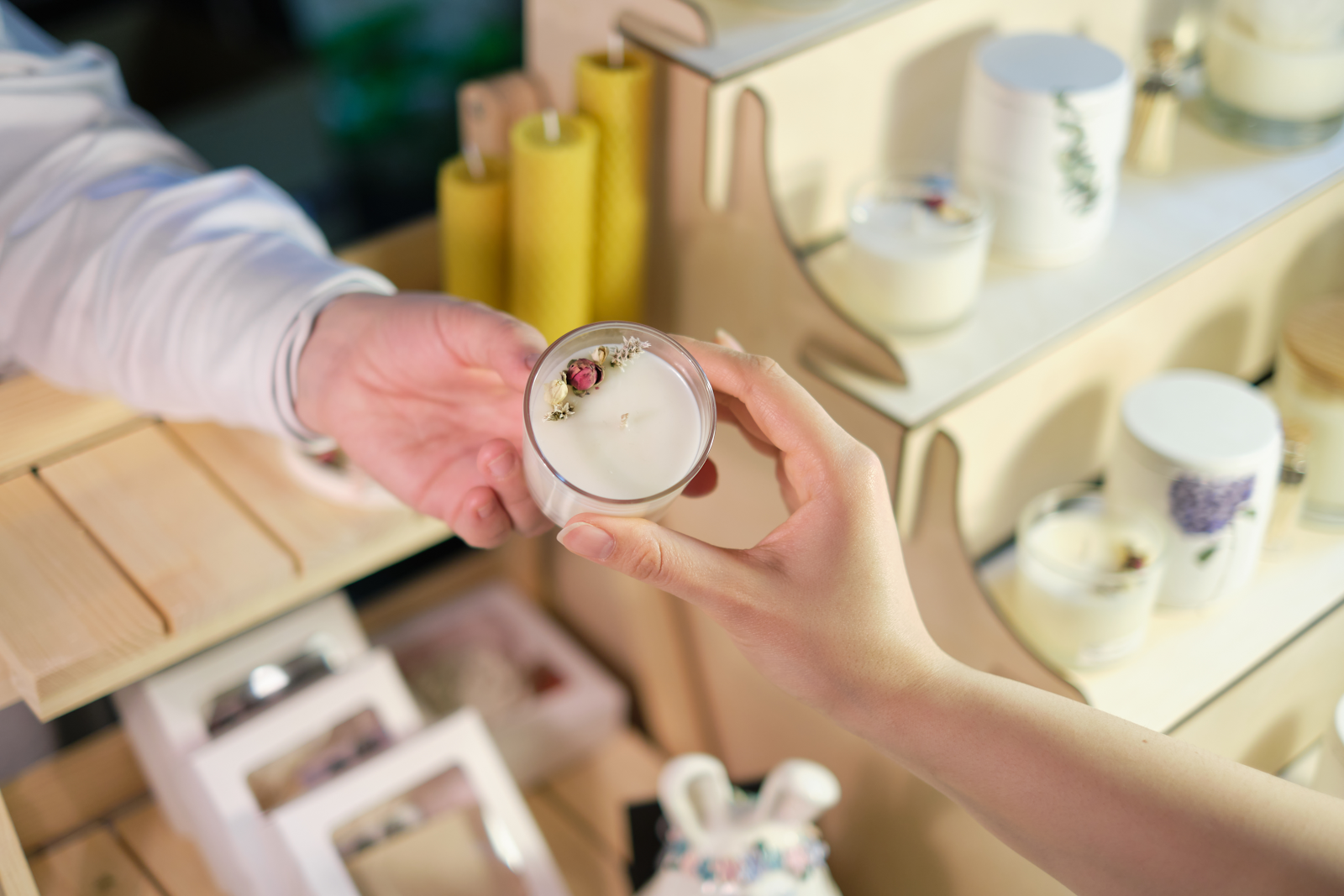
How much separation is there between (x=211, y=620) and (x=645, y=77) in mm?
480

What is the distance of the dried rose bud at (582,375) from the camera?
21.6 inches

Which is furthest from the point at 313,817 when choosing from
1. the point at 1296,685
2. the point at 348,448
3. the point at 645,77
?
the point at 1296,685

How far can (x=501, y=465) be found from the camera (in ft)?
2.04

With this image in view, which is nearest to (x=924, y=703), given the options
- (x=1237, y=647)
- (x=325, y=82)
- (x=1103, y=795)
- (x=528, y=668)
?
(x=1103, y=795)

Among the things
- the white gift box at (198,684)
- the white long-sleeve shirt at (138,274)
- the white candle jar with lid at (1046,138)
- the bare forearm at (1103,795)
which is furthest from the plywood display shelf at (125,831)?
the white candle jar with lid at (1046,138)

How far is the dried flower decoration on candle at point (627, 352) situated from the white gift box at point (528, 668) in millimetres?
582

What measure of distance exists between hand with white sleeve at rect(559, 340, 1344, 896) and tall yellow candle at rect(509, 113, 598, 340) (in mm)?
306

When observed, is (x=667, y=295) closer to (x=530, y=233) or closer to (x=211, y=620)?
(x=530, y=233)

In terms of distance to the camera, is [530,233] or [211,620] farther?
[530,233]

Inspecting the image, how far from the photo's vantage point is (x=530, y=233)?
849mm

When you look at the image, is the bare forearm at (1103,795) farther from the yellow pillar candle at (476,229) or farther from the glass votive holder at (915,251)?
the yellow pillar candle at (476,229)

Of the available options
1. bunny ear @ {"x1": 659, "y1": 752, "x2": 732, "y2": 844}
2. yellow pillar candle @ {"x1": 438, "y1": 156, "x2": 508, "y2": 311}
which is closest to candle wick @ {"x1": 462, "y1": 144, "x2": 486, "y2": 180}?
yellow pillar candle @ {"x1": 438, "y1": 156, "x2": 508, "y2": 311}

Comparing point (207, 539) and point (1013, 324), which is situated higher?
point (1013, 324)

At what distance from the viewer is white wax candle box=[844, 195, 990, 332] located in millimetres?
781
